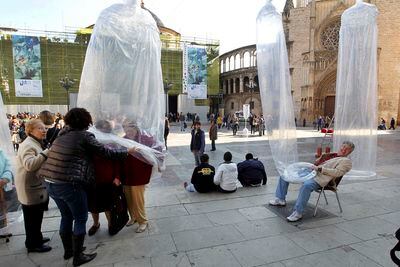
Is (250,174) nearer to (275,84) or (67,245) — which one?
(275,84)

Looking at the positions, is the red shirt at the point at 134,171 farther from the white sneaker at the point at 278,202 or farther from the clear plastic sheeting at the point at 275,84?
the white sneaker at the point at 278,202

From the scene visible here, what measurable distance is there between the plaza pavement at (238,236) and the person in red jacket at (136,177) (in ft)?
0.80

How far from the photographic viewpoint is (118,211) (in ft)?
11.6

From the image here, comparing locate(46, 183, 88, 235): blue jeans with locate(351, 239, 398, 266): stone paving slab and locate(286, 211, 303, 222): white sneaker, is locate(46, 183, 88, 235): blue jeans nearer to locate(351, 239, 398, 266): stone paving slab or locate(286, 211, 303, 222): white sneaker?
locate(286, 211, 303, 222): white sneaker

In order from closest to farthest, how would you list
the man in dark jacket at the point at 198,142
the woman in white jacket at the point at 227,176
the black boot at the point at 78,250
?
the black boot at the point at 78,250, the woman in white jacket at the point at 227,176, the man in dark jacket at the point at 198,142

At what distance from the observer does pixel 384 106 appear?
26109 millimetres

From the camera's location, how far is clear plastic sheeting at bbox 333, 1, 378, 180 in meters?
5.99

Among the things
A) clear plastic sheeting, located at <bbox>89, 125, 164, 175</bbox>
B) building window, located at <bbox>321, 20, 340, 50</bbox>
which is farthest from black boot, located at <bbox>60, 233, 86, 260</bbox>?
building window, located at <bbox>321, 20, 340, 50</bbox>

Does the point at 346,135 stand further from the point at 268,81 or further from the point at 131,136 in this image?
the point at 131,136

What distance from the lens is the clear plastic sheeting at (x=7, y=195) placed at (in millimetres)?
3410

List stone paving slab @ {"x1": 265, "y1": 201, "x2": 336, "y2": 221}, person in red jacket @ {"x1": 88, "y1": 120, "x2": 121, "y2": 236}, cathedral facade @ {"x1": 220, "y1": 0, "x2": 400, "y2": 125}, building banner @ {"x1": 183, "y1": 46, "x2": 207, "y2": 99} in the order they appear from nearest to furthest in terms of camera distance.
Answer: person in red jacket @ {"x1": 88, "y1": 120, "x2": 121, "y2": 236} < stone paving slab @ {"x1": 265, "y1": 201, "x2": 336, "y2": 221} < cathedral facade @ {"x1": 220, "y1": 0, "x2": 400, "y2": 125} < building banner @ {"x1": 183, "y1": 46, "x2": 207, "y2": 99}

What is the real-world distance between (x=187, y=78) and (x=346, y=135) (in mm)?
26624

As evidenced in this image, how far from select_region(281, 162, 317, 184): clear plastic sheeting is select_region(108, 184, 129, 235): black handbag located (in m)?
2.52

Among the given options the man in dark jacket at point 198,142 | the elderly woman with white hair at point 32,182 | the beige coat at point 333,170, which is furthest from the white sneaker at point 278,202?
the man in dark jacket at point 198,142
